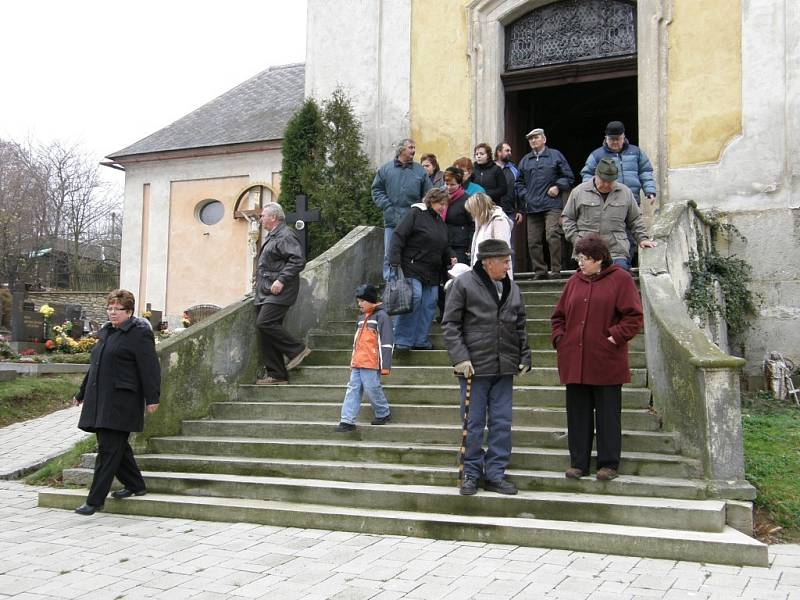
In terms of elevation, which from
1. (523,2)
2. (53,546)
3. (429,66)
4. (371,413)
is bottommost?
(53,546)

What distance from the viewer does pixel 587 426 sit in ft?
18.5

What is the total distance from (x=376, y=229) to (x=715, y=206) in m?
4.22

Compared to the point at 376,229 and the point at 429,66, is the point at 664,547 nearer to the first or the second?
the point at 376,229

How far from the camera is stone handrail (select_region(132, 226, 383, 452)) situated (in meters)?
7.45

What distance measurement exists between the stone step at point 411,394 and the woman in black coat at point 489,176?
110 inches

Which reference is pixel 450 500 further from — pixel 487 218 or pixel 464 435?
pixel 487 218

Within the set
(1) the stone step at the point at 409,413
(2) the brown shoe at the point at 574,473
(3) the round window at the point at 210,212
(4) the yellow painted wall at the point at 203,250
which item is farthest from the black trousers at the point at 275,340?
(3) the round window at the point at 210,212

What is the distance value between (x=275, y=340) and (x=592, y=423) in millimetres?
3587

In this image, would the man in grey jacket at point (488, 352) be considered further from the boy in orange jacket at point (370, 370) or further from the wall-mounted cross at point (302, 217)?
the wall-mounted cross at point (302, 217)

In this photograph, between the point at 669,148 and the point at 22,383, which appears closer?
the point at 669,148

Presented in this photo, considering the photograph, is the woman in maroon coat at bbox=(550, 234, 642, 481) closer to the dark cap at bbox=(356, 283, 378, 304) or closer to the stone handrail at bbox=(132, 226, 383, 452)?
the dark cap at bbox=(356, 283, 378, 304)

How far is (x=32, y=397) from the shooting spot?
1193 centimetres

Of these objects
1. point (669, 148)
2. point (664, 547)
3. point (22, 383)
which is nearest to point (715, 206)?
point (669, 148)

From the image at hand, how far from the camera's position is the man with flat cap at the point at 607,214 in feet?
23.6
